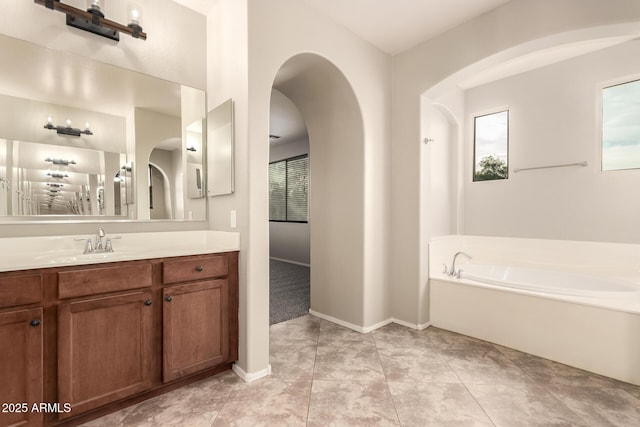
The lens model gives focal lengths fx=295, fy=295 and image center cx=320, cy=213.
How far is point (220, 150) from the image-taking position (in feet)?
7.26

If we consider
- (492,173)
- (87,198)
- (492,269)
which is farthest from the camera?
(492,173)

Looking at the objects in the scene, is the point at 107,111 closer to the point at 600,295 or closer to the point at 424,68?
the point at 424,68

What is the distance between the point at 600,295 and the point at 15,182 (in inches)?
159

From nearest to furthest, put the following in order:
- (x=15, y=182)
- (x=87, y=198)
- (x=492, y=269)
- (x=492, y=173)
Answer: (x=15, y=182) → (x=87, y=198) → (x=492, y=269) → (x=492, y=173)

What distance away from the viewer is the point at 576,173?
3.06 m

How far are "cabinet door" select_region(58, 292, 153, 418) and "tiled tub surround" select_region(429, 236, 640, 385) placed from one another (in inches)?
98.7

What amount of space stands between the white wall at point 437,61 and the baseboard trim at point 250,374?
5.07 feet

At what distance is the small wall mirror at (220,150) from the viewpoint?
2104 millimetres

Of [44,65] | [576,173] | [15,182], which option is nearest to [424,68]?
[576,173]

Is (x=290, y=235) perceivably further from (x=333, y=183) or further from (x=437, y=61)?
(x=437, y=61)

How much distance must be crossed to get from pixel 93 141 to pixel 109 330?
4.10 ft

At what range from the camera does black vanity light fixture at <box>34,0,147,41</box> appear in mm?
1746

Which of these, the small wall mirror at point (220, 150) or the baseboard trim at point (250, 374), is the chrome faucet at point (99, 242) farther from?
the baseboard trim at point (250, 374)

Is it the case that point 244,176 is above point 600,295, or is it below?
above
